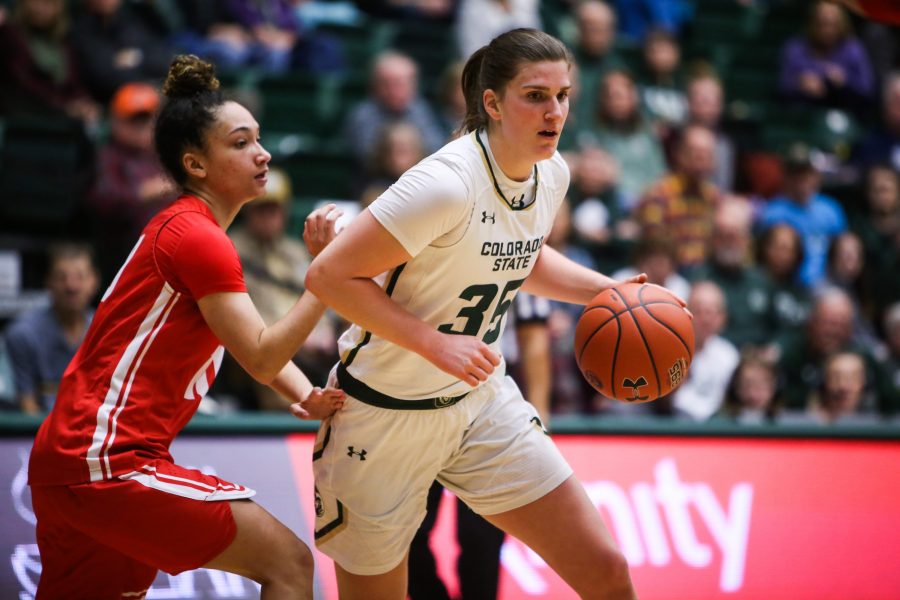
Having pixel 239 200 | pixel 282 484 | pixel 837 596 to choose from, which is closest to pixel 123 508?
pixel 239 200

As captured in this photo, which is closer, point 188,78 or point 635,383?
point 188,78

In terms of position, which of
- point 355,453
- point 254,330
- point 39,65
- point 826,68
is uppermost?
point 826,68

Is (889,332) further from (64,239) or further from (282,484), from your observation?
(64,239)

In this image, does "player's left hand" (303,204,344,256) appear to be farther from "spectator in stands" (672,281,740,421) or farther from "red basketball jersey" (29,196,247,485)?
"spectator in stands" (672,281,740,421)

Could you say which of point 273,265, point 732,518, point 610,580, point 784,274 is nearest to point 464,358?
point 610,580

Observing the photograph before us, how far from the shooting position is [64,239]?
7016 mm

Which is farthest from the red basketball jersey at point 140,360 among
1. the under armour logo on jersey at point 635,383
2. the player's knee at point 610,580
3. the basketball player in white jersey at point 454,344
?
the player's knee at point 610,580

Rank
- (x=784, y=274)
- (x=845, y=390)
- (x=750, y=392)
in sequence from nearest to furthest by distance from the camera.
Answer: (x=750, y=392), (x=845, y=390), (x=784, y=274)

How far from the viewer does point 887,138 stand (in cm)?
959

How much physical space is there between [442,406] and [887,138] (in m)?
7.36

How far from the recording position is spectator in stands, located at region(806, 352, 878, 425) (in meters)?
6.95

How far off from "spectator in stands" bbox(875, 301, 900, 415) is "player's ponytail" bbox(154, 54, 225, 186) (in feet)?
17.2

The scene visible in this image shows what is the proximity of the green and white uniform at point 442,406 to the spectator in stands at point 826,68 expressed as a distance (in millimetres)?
7402

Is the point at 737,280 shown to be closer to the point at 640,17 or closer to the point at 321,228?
the point at 640,17
